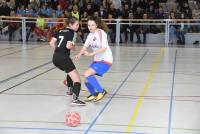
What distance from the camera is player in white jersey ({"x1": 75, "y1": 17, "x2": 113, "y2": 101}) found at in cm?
808

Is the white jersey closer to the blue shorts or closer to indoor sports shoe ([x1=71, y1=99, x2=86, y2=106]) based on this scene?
the blue shorts

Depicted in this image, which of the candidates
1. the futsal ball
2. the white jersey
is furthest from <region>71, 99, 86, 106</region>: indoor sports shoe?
the futsal ball

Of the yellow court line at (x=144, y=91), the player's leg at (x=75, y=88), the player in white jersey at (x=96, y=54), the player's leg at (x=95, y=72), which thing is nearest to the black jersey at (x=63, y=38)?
the player in white jersey at (x=96, y=54)

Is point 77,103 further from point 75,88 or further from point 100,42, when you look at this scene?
point 100,42

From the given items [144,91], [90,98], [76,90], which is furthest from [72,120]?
[144,91]

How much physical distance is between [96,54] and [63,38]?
2.16 feet

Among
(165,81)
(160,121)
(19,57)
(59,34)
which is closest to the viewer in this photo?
(160,121)

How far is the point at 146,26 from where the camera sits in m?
21.5

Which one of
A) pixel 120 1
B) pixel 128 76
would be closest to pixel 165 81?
pixel 128 76

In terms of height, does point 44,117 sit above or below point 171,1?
below

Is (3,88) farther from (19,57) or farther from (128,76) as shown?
(19,57)

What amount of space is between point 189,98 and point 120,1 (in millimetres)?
15246

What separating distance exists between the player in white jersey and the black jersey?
10.5 inches

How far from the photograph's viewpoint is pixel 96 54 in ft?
27.0
